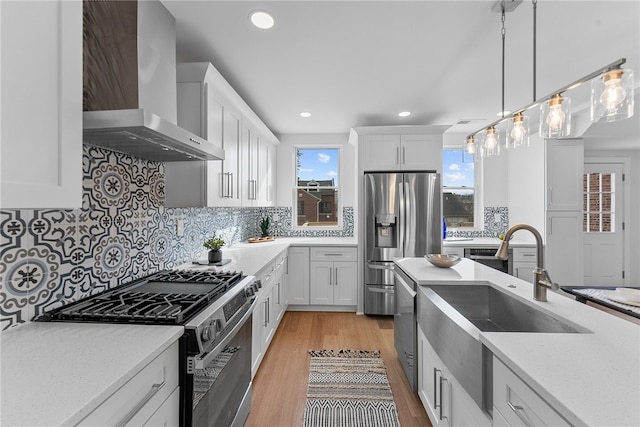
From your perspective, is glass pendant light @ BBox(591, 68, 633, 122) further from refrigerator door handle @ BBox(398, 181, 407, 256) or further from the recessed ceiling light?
refrigerator door handle @ BBox(398, 181, 407, 256)

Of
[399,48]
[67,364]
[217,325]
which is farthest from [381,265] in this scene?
[67,364]

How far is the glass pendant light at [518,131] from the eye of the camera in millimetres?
1690

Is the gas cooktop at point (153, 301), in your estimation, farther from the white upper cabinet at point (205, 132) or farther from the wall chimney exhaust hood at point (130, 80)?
the wall chimney exhaust hood at point (130, 80)

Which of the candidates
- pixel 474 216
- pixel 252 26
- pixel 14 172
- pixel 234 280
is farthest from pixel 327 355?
pixel 474 216

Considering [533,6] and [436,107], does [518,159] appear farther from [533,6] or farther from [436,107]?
[533,6]

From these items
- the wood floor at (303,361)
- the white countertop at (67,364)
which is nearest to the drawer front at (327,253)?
the wood floor at (303,361)

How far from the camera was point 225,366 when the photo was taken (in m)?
1.40

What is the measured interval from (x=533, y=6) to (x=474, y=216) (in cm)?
343

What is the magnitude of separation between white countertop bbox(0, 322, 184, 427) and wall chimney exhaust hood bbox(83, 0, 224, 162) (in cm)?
80

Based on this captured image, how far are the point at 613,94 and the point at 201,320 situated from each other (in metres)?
1.88

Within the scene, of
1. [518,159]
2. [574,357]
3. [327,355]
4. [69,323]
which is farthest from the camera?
[518,159]

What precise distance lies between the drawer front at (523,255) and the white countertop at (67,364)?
13.4 feet

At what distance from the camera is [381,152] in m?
3.67

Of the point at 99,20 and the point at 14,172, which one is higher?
the point at 99,20
